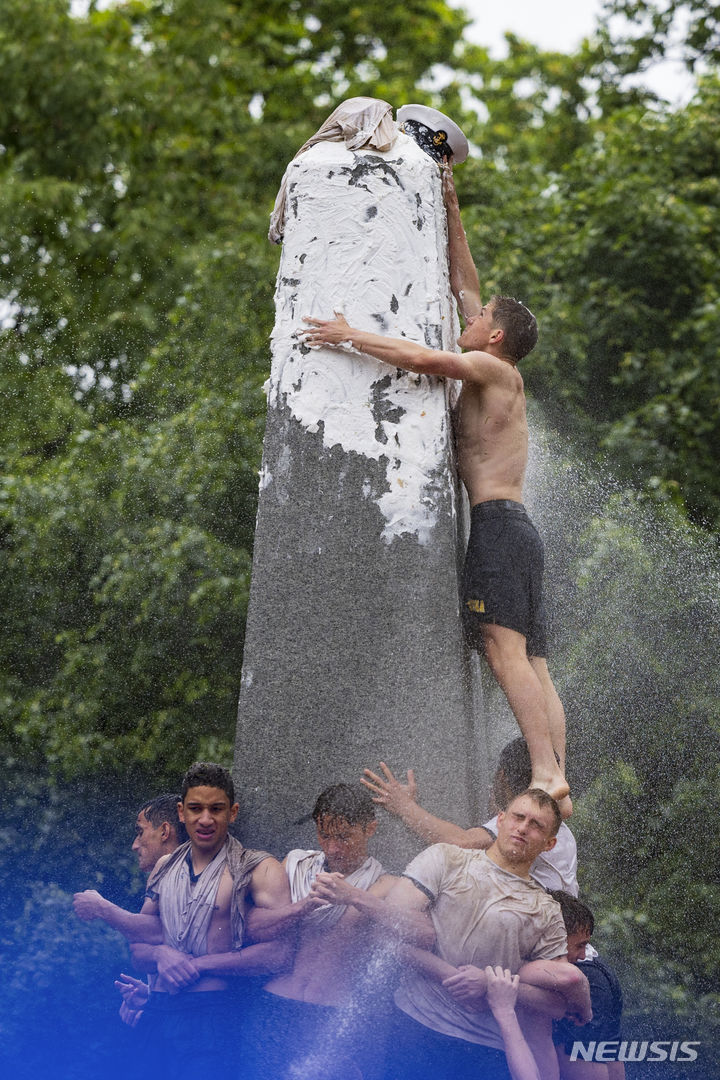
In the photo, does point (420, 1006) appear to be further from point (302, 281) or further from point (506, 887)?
point (302, 281)

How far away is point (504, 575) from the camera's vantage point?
13.0ft

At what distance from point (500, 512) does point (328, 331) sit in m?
0.84

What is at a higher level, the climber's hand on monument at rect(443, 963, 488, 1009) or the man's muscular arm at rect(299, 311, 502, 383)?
the man's muscular arm at rect(299, 311, 502, 383)

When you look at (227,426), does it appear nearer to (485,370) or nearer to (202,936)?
(485,370)

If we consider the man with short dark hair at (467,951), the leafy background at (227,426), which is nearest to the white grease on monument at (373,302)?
the man with short dark hair at (467,951)

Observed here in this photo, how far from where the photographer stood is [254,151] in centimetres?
1152

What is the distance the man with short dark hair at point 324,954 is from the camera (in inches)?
135

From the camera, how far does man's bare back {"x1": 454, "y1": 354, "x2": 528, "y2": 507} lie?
13.4ft

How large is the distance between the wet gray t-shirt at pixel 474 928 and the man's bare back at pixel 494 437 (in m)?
1.29

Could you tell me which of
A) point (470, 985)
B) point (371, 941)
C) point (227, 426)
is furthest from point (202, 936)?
point (227, 426)

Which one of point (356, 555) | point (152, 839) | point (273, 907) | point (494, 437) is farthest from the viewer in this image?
point (494, 437)

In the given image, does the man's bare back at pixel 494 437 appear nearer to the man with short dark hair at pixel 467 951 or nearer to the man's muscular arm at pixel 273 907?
the man with short dark hair at pixel 467 951

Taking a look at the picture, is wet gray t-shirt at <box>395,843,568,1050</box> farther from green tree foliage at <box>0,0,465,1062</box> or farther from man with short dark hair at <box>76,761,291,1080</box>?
green tree foliage at <box>0,0,465,1062</box>

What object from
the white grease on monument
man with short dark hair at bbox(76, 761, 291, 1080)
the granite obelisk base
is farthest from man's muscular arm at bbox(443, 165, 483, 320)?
man with short dark hair at bbox(76, 761, 291, 1080)
